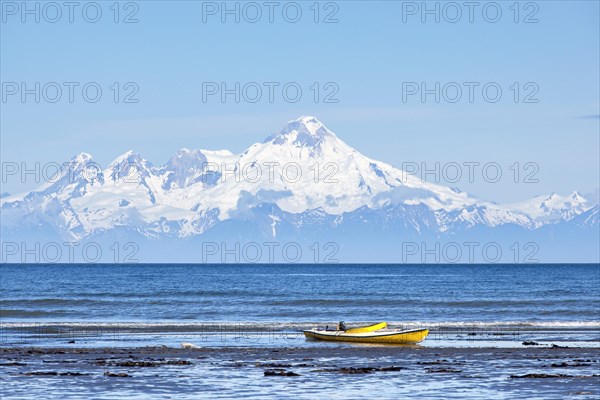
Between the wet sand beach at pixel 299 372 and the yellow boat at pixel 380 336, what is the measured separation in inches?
98.6

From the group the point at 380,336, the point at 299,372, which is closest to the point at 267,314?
the point at 380,336

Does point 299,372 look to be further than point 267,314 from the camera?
No

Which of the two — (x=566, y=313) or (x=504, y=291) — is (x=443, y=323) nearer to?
(x=566, y=313)

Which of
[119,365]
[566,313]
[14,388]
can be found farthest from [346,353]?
[566,313]

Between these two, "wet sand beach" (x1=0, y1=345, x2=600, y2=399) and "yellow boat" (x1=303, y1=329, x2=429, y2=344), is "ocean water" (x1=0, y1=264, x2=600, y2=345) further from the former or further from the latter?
"wet sand beach" (x1=0, y1=345, x2=600, y2=399)

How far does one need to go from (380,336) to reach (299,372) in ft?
47.9

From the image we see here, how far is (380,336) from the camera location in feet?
176

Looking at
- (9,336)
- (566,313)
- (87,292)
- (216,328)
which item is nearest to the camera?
(9,336)

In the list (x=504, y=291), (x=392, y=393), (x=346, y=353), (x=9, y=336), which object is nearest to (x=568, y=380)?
(x=392, y=393)

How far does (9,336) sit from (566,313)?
129 feet

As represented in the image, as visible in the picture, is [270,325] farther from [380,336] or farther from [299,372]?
[299,372]

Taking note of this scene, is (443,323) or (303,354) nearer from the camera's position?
(303,354)

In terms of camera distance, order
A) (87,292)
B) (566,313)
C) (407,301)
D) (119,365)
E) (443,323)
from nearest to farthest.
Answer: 1. (119,365)
2. (443,323)
3. (566,313)
4. (407,301)
5. (87,292)

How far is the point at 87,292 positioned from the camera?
123m
